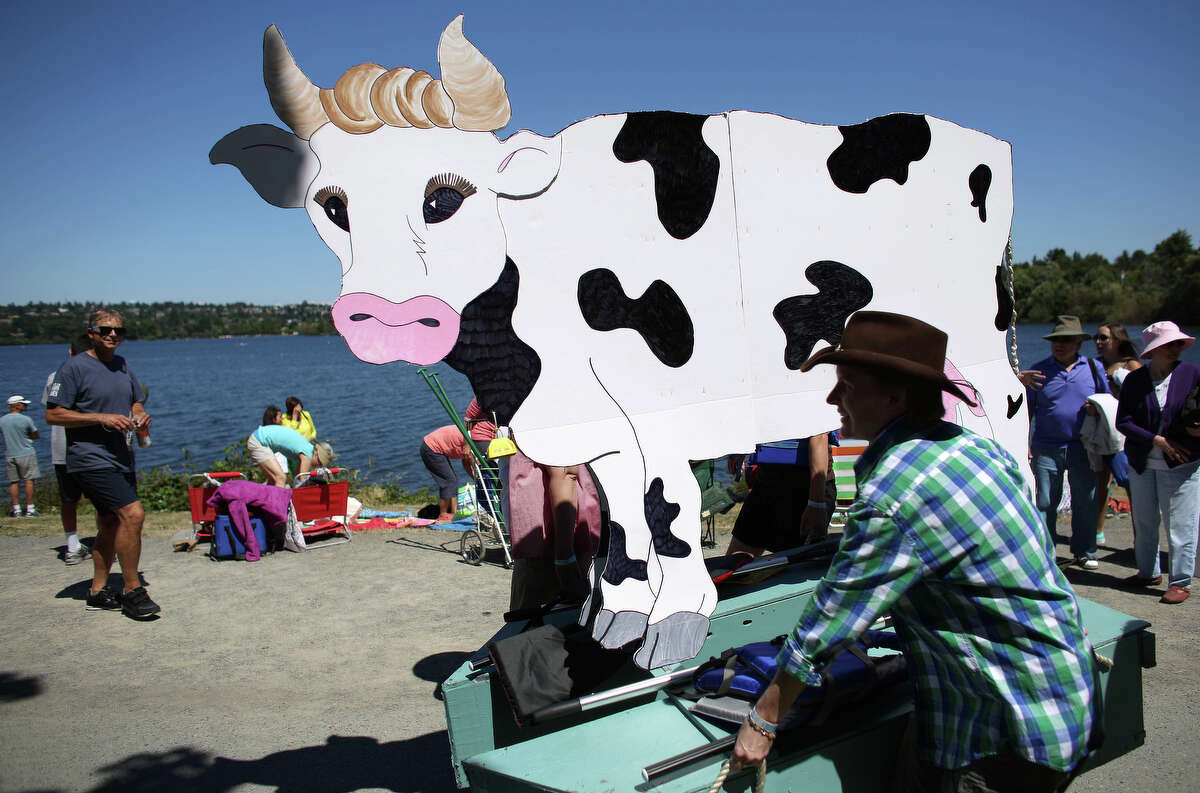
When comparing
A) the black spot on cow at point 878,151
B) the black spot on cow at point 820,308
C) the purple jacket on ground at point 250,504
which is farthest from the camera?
the purple jacket on ground at point 250,504

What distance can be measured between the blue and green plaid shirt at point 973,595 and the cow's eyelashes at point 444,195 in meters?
1.84

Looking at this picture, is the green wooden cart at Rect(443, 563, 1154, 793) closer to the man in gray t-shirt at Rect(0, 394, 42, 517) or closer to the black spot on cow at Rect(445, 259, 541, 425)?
the black spot on cow at Rect(445, 259, 541, 425)

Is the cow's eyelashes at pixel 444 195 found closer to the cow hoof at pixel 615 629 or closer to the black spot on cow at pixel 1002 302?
the cow hoof at pixel 615 629

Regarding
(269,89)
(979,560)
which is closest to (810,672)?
(979,560)

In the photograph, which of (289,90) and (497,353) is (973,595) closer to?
(497,353)

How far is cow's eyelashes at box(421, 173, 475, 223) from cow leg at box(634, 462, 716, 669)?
52.9 inches

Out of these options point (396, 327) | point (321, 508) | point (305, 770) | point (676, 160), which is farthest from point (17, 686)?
point (676, 160)

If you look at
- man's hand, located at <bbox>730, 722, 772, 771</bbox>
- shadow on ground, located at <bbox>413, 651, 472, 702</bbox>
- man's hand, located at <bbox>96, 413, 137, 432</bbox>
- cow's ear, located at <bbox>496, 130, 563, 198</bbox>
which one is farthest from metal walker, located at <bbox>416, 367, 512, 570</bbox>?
man's hand, located at <bbox>730, 722, 772, 771</bbox>

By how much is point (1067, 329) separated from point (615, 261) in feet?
15.9

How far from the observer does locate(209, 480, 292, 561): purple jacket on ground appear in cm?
708

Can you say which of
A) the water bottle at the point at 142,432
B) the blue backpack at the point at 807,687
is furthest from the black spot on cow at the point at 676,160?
the water bottle at the point at 142,432

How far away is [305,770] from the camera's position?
350 cm

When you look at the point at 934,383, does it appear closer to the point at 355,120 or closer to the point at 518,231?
the point at 518,231

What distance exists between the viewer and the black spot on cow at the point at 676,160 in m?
3.02
